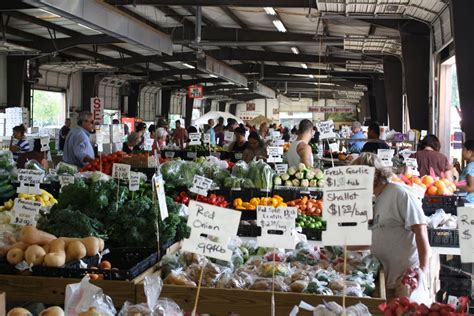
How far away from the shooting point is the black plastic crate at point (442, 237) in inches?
215

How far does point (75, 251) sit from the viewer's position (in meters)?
3.57

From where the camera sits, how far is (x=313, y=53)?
19484 mm

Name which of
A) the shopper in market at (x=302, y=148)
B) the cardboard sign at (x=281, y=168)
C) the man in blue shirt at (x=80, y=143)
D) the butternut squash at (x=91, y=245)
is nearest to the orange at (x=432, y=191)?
the shopper in market at (x=302, y=148)

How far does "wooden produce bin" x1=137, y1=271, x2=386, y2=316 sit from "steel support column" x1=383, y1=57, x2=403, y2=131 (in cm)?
1372

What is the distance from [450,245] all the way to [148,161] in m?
4.62

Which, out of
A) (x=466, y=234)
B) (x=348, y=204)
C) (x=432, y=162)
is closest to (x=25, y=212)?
(x=348, y=204)

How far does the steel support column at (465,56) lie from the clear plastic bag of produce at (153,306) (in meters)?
5.52

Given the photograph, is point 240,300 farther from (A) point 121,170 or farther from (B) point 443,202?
(B) point 443,202

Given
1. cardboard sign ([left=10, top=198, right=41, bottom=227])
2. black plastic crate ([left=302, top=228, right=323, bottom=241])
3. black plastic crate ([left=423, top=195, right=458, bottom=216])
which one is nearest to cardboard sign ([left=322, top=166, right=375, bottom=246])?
cardboard sign ([left=10, top=198, right=41, bottom=227])

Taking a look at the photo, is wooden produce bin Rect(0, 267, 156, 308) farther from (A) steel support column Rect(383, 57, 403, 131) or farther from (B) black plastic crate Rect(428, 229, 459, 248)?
(A) steel support column Rect(383, 57, 403, 131)

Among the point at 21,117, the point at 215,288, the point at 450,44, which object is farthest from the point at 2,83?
the point at 215,288

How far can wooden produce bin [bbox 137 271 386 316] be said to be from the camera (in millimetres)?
3154

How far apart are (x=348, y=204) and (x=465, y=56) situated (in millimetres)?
5363

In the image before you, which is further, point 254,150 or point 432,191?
point 254,150
